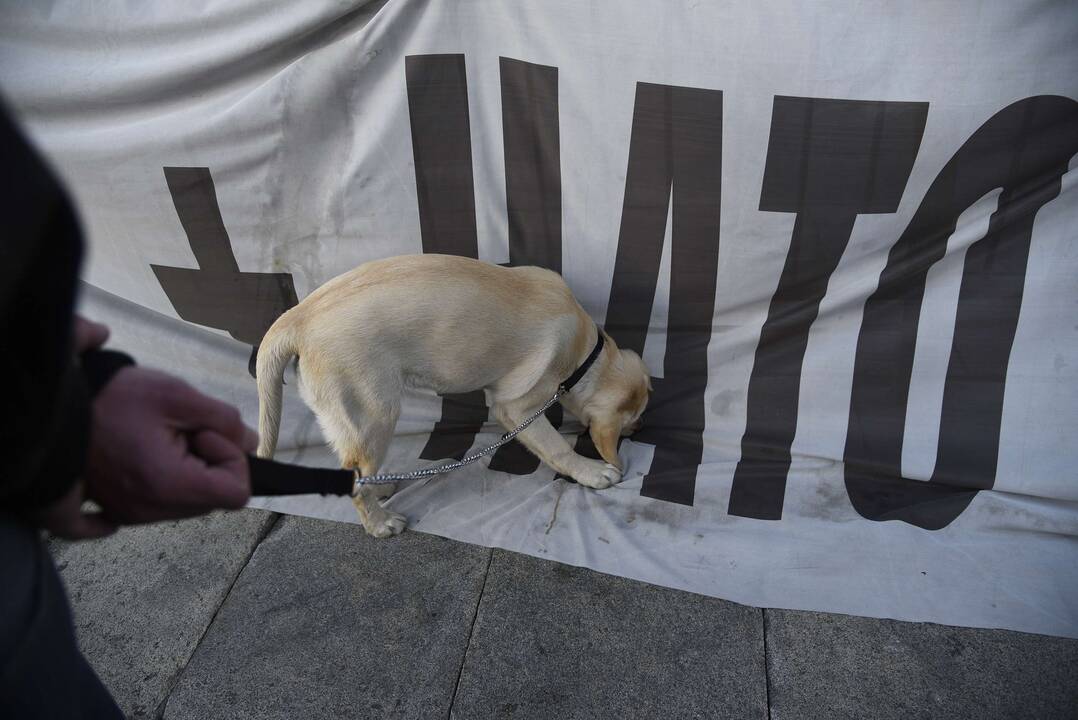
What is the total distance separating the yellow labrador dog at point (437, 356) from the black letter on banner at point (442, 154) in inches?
15.7

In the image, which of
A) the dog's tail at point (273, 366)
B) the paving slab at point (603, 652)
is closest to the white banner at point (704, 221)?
the paving slab at point (603, 652)

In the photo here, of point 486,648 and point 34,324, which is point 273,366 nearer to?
point 486,648

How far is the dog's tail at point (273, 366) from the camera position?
2270 millimetres

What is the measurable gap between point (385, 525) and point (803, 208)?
2.14 m

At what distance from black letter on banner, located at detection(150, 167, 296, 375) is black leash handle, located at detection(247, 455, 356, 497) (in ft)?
6.38

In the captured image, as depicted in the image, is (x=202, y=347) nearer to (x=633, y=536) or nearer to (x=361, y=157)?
(x=361, y=157)

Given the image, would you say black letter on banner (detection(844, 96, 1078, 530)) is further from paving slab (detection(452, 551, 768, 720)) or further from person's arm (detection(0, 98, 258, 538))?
person's arm (detection(0, 98, 258, 538))

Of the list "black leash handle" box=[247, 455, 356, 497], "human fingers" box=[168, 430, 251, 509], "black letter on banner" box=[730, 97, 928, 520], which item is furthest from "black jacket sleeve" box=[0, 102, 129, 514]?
"black letter on banner" box=[730, 97, 928, 520]

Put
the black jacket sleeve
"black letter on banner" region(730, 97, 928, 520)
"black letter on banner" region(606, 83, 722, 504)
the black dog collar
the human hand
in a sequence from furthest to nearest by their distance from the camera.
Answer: the black dog collar < "black letter on banner" region(606, 83, 722, 504) < "black letter on banner" region(730, 97, 928, 520) < the human hand < the black jacket sleeve

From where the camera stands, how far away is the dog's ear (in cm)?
286

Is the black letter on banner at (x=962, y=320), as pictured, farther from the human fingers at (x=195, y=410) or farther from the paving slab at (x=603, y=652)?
the human fingers at (x=195, y=410)

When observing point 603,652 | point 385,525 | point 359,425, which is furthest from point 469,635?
point 359,425

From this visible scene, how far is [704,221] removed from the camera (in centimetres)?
274

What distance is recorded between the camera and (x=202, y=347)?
3.26m
